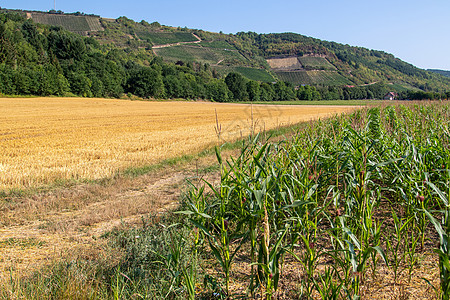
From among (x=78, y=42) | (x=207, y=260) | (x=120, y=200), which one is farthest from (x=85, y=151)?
(x=78, y=42)

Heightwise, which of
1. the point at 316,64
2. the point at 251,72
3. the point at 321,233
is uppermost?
the point at 316,64

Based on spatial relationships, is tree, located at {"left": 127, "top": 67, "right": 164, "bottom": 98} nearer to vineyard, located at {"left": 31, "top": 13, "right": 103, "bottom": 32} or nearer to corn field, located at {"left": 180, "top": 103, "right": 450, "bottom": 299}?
corn field, located at {"left": 180, "top": 103, "right": 450, "bottom": 299}

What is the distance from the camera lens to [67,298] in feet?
9.37

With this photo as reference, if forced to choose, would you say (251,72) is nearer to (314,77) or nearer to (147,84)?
(314,77)

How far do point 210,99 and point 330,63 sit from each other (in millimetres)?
134083

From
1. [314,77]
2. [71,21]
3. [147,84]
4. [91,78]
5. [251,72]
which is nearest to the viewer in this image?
[91,78]

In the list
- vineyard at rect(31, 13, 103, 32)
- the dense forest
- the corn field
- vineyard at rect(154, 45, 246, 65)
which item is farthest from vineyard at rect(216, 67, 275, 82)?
the corn field

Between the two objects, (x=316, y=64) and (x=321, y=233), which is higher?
(x=316, y=64)

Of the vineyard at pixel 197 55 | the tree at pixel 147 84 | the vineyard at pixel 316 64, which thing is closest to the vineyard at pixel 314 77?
the vineyard at pixel 316 64

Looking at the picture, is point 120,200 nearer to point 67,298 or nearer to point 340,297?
point 67,298

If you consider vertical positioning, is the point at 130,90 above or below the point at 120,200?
above

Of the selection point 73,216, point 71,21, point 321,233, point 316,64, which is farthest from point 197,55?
point 321,233

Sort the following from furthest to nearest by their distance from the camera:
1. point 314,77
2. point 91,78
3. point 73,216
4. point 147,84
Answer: point 314,77
point 147,84
point 91,78
point 73,216

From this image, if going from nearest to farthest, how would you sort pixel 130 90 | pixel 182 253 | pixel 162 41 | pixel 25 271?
pixel 182 253 → pixel 25 271 → pixel 130 90 → pixel 162 41
